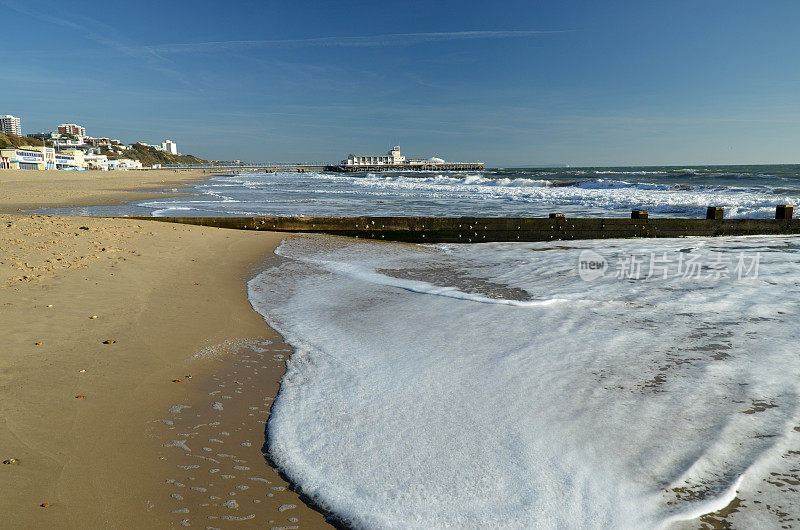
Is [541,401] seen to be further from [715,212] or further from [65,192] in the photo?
[65,192]

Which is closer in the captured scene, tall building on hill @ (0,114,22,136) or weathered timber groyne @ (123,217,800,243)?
weathered timber groyne @ (123,217,800,243)

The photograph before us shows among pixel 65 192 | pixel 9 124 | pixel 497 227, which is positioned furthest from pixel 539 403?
pixel 9 124

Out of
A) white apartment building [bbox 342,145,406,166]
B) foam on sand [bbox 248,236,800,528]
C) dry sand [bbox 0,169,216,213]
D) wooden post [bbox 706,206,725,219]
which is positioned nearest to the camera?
foam on sand [bbox 248,236,800,528]

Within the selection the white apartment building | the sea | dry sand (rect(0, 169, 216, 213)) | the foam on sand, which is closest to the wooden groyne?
the sea

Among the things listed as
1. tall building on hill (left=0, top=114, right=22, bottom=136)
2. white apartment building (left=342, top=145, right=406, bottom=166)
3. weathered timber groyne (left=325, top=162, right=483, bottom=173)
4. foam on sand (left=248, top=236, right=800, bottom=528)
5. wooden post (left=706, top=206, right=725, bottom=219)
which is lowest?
foam on sand (left=248, top=236, right=800, bottom=528)

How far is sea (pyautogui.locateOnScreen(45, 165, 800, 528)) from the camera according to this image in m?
2.48

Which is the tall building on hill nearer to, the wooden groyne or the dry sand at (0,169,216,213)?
the dry sand at (0,169,216,213)

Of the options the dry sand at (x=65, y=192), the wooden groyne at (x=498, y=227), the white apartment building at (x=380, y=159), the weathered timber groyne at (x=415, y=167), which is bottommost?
the wooden groyne at (x=498, y=227)

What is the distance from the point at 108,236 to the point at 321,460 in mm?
8980

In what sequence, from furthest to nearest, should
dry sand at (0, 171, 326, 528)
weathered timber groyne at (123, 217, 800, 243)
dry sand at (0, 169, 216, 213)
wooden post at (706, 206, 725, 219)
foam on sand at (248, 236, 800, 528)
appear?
dry sand at (0, 169, 216, 213), wooden post at (706, 206, 725, 219), weathered timber groyne at (123, 217, 800, 243), foam on sand at (248, 236, 800, 528), dry sand at (0, 171, 326, 528)

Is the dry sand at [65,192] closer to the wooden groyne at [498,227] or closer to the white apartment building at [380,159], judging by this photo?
the wooden groyne at [498,227]

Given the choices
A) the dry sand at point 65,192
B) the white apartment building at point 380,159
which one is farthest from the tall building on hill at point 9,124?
the dry sand at point 65,192

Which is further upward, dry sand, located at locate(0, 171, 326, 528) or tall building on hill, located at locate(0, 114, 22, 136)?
tall building on hill, located at locate(0, 114, 22, 136)

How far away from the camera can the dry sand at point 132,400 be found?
2377 mm
